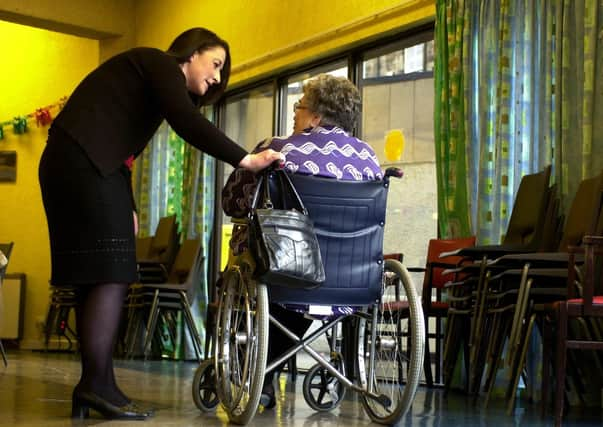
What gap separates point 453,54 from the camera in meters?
5.27

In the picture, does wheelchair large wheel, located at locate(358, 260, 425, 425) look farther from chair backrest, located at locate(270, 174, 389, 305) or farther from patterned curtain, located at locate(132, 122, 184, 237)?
patterned curtain, located at locate(132, 122, 184, 237)

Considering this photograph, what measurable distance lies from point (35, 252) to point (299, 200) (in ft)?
25.2

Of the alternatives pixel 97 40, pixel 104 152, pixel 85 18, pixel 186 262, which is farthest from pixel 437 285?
pixel 97 40

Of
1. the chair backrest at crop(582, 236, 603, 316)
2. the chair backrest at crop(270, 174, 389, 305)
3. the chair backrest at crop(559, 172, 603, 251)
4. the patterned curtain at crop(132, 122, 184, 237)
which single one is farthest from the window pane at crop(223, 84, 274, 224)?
the chair backrest at crop(582, 236, 603, 316)

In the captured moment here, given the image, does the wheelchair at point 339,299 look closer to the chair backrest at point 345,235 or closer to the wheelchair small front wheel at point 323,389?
the chair backrest at point 345,235

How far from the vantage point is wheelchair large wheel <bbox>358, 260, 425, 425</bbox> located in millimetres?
2711

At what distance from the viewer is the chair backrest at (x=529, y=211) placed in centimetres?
414

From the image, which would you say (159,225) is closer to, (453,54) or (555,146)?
(453,54)

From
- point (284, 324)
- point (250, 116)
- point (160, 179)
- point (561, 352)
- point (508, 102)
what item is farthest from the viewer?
point (160, 179)

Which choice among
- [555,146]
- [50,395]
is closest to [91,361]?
[50,395]

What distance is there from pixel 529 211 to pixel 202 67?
197 cm

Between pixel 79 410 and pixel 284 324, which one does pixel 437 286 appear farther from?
pixel 79 410

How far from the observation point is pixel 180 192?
8539 mm

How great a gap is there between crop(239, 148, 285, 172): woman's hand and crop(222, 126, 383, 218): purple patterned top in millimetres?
157
